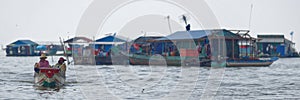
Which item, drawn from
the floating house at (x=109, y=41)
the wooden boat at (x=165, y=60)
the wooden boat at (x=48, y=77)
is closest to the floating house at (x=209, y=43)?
the wooden boat at (x=165, y=60)

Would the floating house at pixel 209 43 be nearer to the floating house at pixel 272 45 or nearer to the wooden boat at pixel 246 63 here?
the wooden boat at pixel 246 63

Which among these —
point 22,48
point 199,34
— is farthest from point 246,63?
point 22,48

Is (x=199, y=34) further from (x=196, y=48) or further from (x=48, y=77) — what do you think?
(x=48, y=77)

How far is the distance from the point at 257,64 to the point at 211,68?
17.0ft

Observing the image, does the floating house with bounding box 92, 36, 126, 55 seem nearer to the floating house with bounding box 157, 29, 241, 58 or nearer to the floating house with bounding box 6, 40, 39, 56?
the floating house with bounding box 157, 29, 241, 58

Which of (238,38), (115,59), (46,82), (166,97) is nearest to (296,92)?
(166,97)

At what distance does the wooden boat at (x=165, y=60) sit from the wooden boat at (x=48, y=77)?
21.0 m

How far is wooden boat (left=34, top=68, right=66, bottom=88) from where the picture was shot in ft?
82.2

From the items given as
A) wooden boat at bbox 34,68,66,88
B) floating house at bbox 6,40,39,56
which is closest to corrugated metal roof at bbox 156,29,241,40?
wooden boat at bbox 34,68,66,88

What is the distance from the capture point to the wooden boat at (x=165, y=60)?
45.7 m

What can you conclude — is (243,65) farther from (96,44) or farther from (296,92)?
(96,44)

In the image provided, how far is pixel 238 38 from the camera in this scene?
4638 cm

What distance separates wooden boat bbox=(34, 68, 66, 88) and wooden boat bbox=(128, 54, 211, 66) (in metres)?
21.0

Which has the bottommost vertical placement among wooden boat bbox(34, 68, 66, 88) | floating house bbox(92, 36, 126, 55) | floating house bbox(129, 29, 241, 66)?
wooden boat bbox(34, 68, 66, 88)
